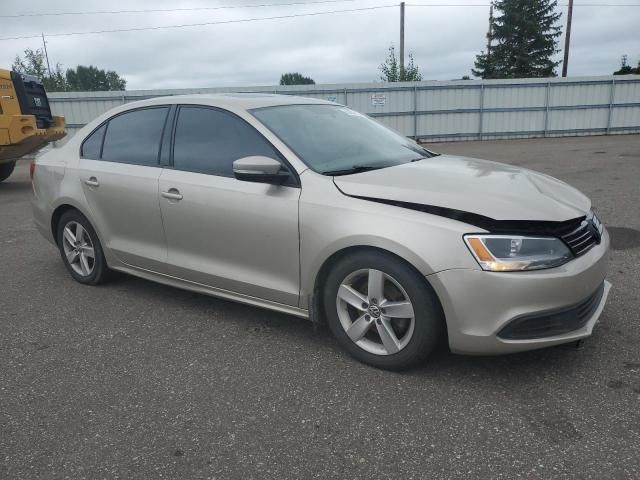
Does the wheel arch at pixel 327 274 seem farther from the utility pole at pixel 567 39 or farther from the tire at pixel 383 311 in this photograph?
the utility pole at pixel 567 39

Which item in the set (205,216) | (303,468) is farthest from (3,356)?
(303,468)

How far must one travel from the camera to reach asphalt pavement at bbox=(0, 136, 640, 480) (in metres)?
2.33

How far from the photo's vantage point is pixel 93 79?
9550 centimetres

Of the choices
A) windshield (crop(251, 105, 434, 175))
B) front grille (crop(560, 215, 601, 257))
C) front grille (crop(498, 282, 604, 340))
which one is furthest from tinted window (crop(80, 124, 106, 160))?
front grille (crop(560, 215, 601, 257))

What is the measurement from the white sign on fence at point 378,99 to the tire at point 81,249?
17.5 meters

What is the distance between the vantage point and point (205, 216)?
3.60m

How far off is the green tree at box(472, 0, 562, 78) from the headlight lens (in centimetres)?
4561

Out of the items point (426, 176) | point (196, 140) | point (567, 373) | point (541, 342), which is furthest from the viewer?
point (196, 140)

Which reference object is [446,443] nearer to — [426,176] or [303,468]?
[303,468]

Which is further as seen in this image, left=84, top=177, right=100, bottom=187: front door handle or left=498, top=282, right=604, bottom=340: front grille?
left=84, top=177, right=100, bottom=187: front door handle

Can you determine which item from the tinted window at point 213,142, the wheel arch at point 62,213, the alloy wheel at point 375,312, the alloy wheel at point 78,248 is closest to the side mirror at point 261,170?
the tinted window at point 213,142

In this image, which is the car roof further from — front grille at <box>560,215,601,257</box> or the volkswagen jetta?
front grille at <box>560,215,601,257</box>

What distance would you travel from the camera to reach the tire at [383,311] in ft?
9.25

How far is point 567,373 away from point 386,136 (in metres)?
2.10
